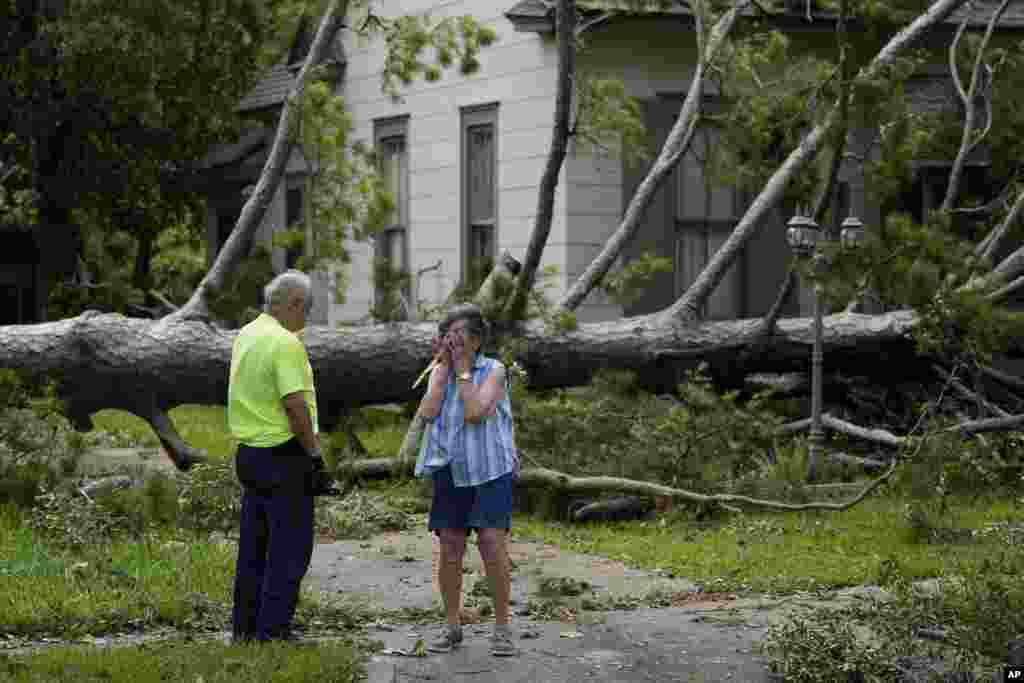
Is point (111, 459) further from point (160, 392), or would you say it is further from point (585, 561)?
point (585, 561)

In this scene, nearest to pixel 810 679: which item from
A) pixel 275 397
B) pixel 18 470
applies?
pixel 275 397

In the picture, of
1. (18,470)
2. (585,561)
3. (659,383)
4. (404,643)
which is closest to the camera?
(404,643)

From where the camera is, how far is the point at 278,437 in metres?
7.78

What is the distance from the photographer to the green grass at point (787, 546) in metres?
9.94

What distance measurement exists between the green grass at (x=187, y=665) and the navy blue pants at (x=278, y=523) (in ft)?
0.69

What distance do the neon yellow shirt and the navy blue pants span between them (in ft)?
0.23

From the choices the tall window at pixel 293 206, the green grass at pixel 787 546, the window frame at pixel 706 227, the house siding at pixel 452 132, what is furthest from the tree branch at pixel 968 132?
the tall window at pixel 293 206

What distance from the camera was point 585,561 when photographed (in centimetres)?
1055

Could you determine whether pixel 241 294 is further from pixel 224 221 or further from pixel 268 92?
pixel 224 221

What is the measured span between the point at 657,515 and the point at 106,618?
482 cm

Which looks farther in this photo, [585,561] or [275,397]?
[585,561]

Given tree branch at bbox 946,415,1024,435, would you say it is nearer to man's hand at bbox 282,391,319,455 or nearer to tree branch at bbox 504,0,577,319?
tree branch at bbox 504,0,577,319

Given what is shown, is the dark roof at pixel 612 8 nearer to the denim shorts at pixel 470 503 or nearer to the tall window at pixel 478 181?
the tall window at pixel 478 181

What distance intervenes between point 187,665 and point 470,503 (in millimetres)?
1480
